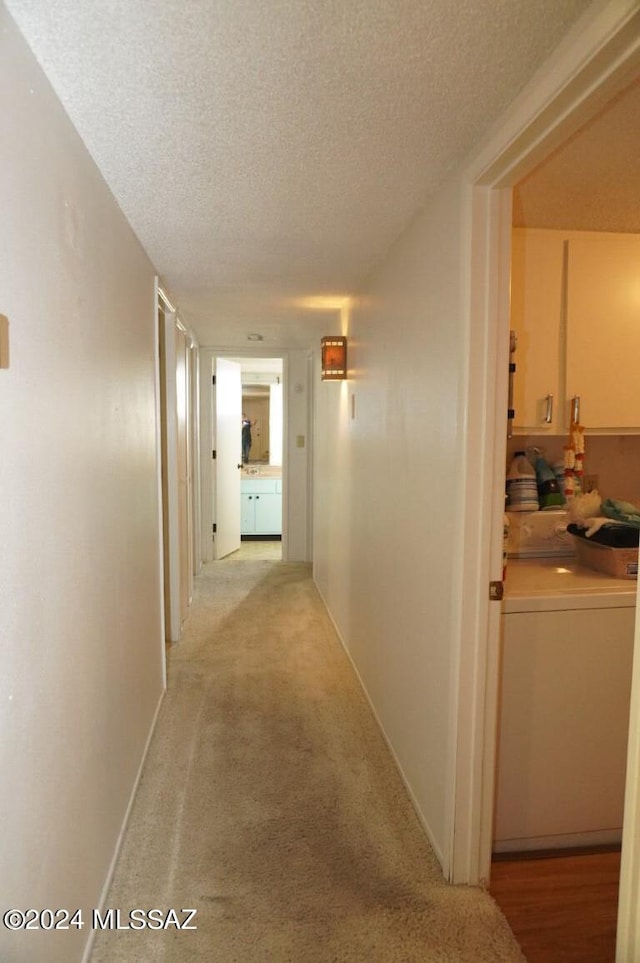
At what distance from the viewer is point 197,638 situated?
379 cm

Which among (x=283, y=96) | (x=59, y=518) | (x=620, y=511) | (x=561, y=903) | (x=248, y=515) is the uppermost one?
(x=283, y=96)

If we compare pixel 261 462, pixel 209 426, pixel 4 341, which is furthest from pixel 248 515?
pixel 4 341

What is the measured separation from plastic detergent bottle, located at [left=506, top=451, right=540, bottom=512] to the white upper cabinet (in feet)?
0.80

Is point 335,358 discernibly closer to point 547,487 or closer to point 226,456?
point 547,487

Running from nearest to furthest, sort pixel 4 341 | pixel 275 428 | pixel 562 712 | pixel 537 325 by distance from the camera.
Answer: pixel 4 341, pixel 562 712, pixel 537 325, pixel 275 428

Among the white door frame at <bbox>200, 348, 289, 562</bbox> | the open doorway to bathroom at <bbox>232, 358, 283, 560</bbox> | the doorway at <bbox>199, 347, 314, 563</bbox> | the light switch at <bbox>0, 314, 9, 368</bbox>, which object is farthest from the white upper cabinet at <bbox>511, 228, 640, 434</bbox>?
the open doorway to bathroom at <bbox>232, 358, 283, 560</bbox>

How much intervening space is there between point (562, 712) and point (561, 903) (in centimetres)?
54

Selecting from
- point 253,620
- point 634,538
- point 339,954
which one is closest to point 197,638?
point 253,620

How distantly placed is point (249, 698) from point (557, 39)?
2827mm

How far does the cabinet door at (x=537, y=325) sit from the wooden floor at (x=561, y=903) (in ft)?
4.92

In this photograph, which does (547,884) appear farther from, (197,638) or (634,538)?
(197,638)

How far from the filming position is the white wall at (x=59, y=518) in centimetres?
104

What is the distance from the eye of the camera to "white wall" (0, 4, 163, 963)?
1.04 m

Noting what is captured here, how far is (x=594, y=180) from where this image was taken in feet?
5.94
